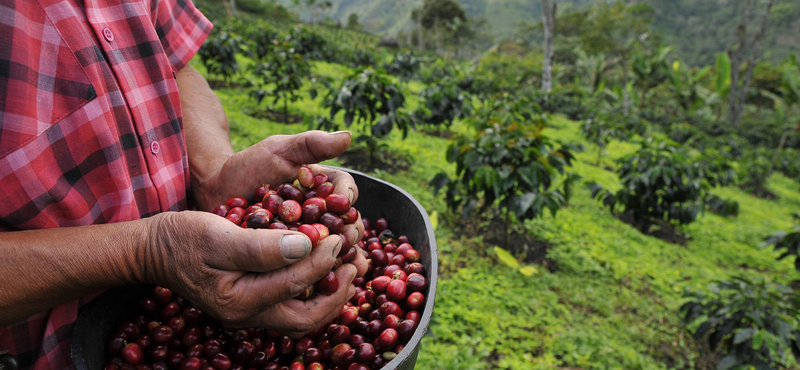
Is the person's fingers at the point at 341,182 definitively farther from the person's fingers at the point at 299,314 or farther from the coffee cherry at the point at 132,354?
the coffee cherry at the point at 132,354

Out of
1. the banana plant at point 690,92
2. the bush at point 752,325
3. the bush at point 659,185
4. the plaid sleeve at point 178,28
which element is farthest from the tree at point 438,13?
the plaid sleeve at point 178,28

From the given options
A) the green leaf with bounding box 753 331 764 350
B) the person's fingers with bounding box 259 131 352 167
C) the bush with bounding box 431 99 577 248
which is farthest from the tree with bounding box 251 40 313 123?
the green leaf with bounding box 753 331 764 350

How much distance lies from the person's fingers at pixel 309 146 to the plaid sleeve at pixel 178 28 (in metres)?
0.62

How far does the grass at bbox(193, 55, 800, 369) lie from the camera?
303 centimetres

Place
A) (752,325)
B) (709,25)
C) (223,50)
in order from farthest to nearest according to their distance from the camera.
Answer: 1. (709,25)
2. (223,50)
3. (752,325)

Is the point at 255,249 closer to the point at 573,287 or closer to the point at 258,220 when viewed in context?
the point at 258,220

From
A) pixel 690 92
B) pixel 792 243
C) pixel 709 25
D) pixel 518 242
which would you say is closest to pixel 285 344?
pixel 518 242

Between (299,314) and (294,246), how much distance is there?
27 centimetres

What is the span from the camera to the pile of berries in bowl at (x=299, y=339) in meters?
1.17

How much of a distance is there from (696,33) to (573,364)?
65.3 m

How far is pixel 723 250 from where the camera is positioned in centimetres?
572

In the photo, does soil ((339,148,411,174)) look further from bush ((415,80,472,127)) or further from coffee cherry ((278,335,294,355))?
coffee cherry ((278,335,294,355))

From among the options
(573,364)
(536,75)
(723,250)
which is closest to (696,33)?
(536,75)

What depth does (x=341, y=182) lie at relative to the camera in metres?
1.36
